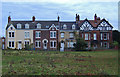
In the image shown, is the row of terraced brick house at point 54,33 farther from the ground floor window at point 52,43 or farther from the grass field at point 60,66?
the grass field at point 60,66

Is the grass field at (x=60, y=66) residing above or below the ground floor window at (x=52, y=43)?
below

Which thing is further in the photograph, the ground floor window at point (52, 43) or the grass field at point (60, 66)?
the ground floor window at point (52, 43)

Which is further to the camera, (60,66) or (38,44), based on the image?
(38,44)

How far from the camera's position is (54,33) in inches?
1876

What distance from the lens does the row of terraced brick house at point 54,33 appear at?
47469 millimetres

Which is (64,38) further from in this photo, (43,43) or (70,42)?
(43,43)

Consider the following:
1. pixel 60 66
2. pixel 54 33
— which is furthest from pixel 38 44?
pixel 60 66

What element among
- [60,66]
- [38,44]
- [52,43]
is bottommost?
[60,66]

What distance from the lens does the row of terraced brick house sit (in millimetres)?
47469

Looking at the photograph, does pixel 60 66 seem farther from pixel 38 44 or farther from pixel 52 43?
pixel 38 44

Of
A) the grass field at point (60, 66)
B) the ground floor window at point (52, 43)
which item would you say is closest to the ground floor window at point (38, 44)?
the ground floor window at point (52, 43)

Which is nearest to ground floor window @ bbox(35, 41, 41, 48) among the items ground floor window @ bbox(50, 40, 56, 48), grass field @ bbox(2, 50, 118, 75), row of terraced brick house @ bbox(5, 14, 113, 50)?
row of terraced brick house @ bbox(5, 14, 113, 50)

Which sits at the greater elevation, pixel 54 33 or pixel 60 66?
pixel 54 33

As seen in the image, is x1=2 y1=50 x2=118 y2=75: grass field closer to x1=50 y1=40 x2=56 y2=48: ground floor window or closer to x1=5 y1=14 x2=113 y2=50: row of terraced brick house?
x1=50 y1=40 x2=56 y2=48: ground floor window
